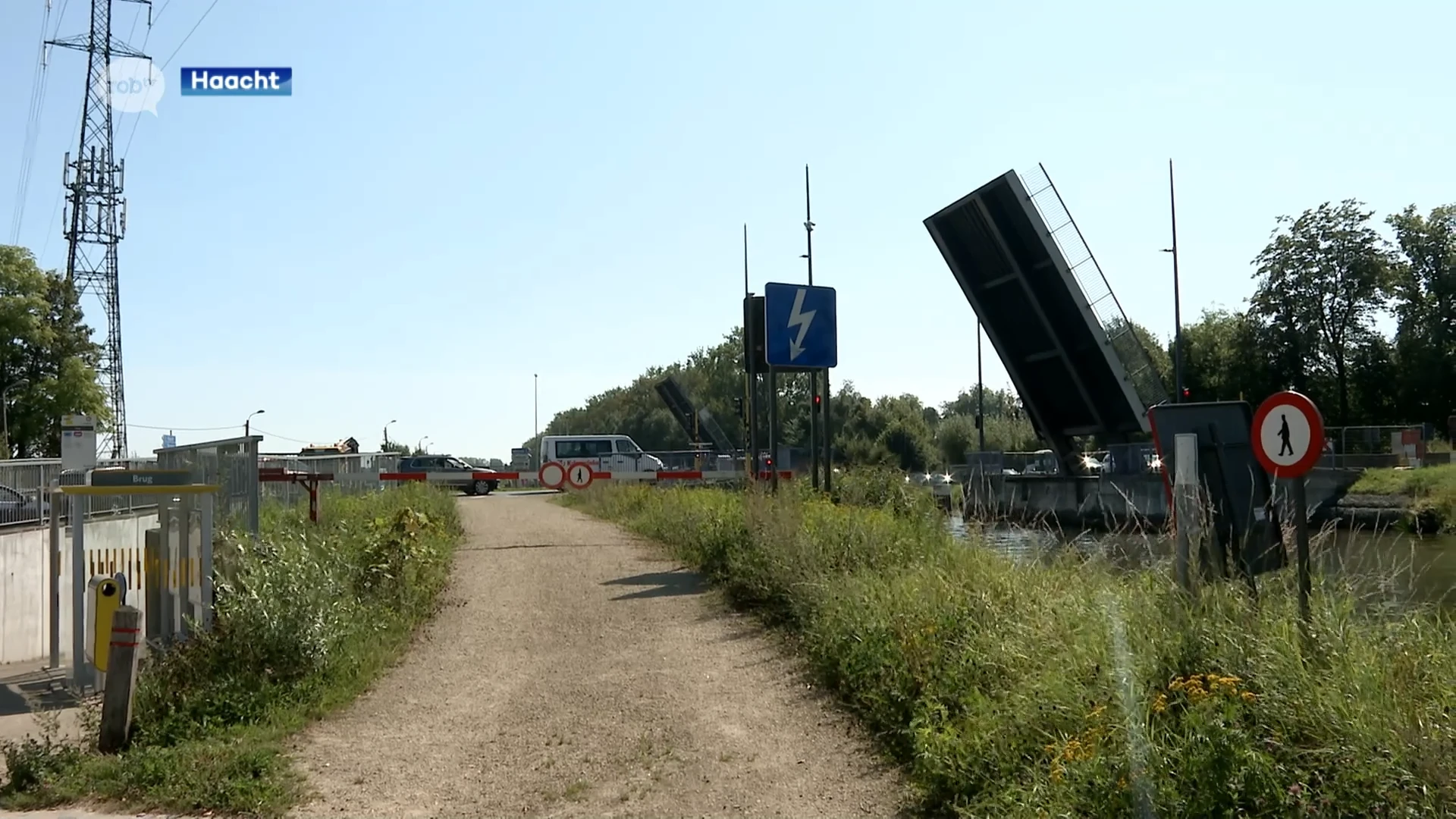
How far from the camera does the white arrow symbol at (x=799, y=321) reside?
15.4 m

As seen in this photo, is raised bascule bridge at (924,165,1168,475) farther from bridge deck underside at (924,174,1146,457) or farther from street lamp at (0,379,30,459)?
street lamp at (0,379,30,459)

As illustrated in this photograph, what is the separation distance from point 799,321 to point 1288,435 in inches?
382

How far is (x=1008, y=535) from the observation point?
10555mm

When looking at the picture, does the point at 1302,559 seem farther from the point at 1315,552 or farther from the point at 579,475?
the point at 579,475

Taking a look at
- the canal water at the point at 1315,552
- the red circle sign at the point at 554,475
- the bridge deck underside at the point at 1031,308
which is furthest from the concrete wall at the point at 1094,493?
the canal water at the point at 1315,552

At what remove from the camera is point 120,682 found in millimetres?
6844

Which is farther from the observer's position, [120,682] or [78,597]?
[78,597]

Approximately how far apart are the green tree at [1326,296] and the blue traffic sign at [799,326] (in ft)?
138

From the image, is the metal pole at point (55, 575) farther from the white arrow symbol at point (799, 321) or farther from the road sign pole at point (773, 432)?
the white arrow symbol at point (799, 321)

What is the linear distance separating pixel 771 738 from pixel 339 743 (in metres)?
2.53

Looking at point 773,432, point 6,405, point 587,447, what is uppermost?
point 6,405

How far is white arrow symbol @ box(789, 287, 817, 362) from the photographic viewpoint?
1538cm

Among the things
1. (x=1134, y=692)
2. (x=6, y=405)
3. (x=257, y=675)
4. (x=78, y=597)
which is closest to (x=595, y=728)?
(x=257, y=675)

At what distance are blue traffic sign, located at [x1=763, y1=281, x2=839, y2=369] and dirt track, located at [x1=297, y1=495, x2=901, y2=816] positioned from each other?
4.74m
